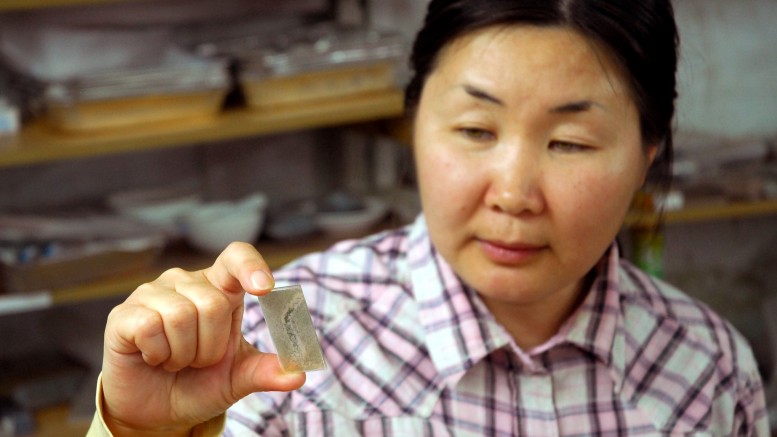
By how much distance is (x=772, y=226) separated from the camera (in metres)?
3.16

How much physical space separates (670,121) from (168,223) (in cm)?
142

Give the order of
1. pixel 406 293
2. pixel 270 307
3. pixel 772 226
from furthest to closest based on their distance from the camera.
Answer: pixel 772 226, pixel 406 293, pixel 270 307

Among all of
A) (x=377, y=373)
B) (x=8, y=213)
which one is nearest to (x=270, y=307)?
(x=377, y=373)

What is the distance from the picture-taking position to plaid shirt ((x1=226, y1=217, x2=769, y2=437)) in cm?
123

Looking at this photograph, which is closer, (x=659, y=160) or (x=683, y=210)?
(x=659, y=160)

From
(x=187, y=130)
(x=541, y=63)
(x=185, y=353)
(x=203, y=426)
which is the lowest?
(x=187, y=130)

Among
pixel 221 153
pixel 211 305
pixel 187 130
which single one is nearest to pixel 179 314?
pixel 211 305

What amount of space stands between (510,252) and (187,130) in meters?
1.24

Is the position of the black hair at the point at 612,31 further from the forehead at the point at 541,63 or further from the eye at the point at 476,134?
the eye at the point at 476,134

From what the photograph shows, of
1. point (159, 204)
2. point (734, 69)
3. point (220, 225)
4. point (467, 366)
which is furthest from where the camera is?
point (734, 69)

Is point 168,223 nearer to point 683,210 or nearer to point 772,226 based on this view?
point 683,210

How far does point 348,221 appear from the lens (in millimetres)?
2529

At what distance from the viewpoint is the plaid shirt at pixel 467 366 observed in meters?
1.23

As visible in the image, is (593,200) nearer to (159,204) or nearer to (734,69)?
(159,204)
